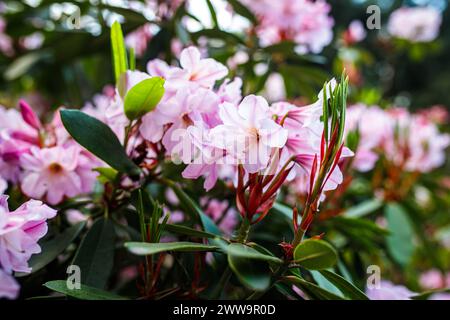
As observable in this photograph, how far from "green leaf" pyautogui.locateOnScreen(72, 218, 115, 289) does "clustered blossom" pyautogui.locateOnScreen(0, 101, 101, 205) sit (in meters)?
0.07

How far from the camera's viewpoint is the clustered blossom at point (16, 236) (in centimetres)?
43

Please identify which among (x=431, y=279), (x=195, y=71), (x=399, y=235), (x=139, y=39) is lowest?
Answer: (x=431, y=279)

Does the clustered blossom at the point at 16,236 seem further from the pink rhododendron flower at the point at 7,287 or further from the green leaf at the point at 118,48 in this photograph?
the green leaf at the point at 118,48

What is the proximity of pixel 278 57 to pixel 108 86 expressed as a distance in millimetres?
410

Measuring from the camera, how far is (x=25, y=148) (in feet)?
2.16

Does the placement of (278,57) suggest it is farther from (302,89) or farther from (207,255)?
(207,255)

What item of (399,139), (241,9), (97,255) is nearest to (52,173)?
(97,255)

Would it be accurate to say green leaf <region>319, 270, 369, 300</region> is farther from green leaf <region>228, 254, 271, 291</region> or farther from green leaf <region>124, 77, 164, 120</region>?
green leaf <region>124, 77, 164, 120</region>

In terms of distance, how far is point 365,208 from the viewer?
3.82 ft

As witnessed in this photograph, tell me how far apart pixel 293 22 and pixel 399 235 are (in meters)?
0.56

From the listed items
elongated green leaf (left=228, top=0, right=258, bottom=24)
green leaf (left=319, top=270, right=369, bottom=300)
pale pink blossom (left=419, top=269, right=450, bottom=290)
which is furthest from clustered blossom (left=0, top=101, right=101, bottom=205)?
pale pink blossom (left=419, top=269, right=450, bottom=290)

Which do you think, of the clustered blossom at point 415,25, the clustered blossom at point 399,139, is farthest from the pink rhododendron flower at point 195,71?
the clustered blossom at point 415,25

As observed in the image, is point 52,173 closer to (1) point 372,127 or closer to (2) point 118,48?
(2) point 118,48
